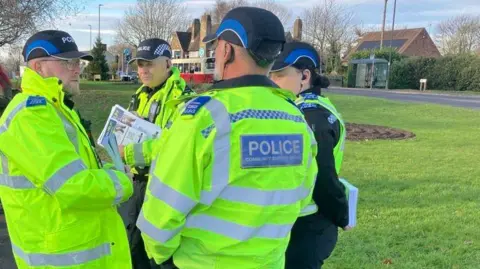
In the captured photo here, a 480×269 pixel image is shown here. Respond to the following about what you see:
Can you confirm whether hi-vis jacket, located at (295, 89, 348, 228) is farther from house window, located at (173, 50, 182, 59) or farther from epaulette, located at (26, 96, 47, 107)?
house window, located at (173, 50, 182, 59)

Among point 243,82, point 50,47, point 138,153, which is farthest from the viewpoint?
point 138,153

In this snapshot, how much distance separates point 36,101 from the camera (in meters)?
2.22

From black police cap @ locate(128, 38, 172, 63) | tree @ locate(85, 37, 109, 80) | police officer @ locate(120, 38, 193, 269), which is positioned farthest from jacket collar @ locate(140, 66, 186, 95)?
tree @ locate(85, 37, 109, 80)

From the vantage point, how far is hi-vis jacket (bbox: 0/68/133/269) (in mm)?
2115

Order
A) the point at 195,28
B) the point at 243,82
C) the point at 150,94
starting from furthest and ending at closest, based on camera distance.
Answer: the point at 195,28 < the point at 150,94 < the point at 243,82

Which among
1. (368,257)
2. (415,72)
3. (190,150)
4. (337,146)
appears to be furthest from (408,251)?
(415,72)

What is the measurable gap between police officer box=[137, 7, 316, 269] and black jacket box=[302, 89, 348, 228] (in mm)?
785

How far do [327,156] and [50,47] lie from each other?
65.7 inches

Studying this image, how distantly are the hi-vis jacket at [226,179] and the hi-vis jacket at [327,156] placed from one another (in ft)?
2.74

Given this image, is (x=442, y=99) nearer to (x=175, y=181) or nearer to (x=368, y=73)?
(x=368, y=73)

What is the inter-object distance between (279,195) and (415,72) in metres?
45.3

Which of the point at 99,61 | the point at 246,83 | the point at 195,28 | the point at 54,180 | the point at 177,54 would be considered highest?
the point at 195,28

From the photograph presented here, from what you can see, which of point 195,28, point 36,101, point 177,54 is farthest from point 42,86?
point 177,54

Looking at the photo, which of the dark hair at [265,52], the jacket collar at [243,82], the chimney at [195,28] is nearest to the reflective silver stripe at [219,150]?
the jacket collar at [243,82]
